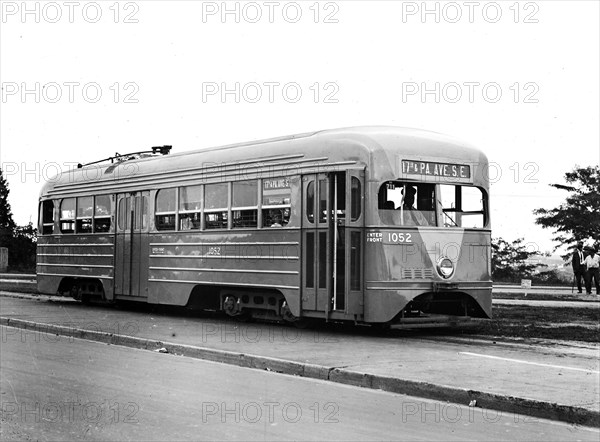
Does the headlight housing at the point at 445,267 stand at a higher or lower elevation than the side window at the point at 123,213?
lower

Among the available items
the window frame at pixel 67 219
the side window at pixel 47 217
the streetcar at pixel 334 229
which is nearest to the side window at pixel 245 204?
the streetcar at pixel 334 229

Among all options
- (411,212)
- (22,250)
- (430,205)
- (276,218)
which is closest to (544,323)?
(430,205)

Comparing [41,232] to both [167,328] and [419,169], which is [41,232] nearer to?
[167,328]

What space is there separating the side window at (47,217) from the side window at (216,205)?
7451 mm

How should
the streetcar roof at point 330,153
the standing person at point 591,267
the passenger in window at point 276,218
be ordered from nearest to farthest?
the streetcar roof at point 330,153, the passenger in window at point 276,218, the standing person at point 591,267

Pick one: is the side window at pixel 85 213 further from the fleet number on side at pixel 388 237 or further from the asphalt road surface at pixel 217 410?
the asphalt road surface at pixel 217 410

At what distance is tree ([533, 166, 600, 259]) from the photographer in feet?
160

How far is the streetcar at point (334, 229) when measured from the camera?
14.3 metres

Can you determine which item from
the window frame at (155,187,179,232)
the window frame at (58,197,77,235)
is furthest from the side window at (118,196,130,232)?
the window frame at (58,197,77,235)

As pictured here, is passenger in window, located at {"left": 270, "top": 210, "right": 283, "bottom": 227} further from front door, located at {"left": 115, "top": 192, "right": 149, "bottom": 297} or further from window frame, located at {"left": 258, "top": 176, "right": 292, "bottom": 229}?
front door, located at {"left": 115, "top": 192, "right": 149, "bottom": 297}

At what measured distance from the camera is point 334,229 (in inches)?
575

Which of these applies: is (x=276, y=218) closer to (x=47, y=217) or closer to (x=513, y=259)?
(x=47, y=217)

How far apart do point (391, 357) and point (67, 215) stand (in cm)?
1317

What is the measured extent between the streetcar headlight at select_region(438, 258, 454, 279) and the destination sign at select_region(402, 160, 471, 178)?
4.57 ft
